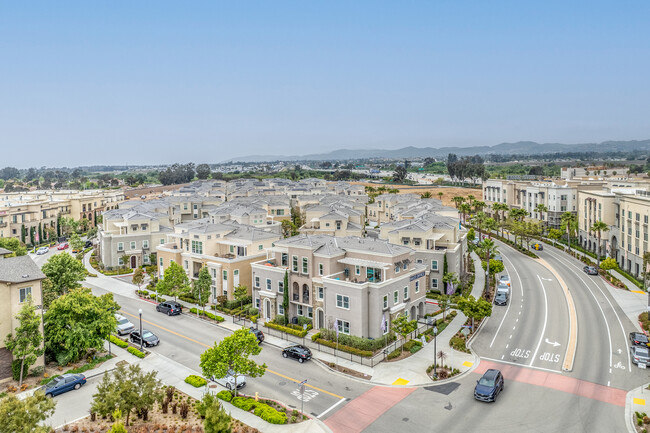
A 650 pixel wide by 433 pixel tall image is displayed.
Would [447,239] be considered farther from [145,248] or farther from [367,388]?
[145,248]

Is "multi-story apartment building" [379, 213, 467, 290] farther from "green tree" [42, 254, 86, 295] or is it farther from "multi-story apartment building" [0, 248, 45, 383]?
"multi-story apartment building" [0, 248, 45, 383]

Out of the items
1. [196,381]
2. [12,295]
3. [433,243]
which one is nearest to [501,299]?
[433,243]

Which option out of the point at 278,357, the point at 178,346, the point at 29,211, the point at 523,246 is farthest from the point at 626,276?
the point at 29,211

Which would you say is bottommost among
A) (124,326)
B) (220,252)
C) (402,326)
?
(124,326)

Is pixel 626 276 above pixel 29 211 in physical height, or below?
below

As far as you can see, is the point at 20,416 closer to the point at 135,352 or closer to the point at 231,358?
the point at 231,358

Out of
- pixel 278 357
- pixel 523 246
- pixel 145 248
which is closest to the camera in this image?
pixel 278 357
